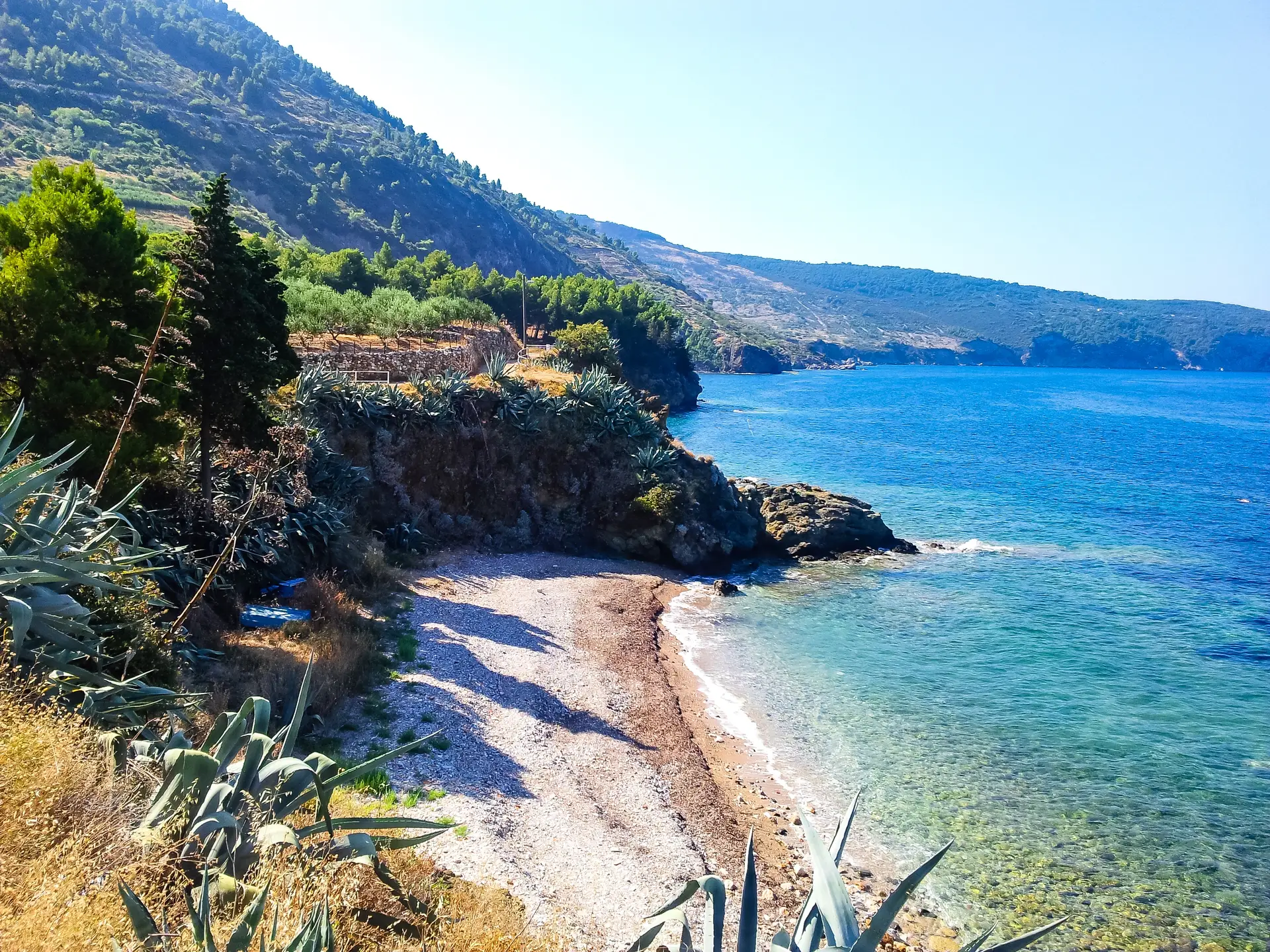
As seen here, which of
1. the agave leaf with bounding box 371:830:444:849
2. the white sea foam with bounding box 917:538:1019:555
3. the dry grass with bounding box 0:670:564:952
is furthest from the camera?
the white sea foam with bounding box 917:538:1019:555

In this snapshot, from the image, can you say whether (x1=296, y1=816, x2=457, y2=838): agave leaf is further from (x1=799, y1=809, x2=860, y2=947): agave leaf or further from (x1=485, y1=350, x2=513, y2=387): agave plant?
(x1=485, y1=350, x2=513, y2=387): agave plant

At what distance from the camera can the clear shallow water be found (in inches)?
478

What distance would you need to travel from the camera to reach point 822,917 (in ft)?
16.5

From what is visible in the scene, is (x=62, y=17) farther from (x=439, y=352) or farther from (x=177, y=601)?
(x=177, y=601)

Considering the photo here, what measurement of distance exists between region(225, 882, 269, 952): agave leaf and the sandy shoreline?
5.16 metres

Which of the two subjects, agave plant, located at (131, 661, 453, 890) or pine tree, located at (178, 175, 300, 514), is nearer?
agave plant, located at (131, 661, 453, 890)

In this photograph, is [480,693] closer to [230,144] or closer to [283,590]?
[283,590]

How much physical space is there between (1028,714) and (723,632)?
26.5 ft

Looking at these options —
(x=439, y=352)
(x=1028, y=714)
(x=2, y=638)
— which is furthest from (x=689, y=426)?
(x=2, y=638)

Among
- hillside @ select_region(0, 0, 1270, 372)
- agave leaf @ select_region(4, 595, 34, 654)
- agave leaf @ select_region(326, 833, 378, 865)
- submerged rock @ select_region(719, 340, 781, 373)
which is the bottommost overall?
agave leaf @ select_region(326, 833, 378, 865)

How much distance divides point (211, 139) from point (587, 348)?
82590mm

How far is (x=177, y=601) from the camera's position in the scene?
13.2 m

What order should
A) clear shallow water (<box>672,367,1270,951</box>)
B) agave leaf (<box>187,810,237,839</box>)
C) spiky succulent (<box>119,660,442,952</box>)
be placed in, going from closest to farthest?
spiky succulent (<box>119,660,442,952</box>)
agave leaf (<box>187,810,237,839</box>)
clear shallow water (<box>672,367,1270,951</box>)

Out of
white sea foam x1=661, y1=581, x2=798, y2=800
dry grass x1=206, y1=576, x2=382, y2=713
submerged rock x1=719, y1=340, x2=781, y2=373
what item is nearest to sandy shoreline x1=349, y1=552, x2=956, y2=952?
white sea foam x1=661, y1=581, x2=798, y2=800
